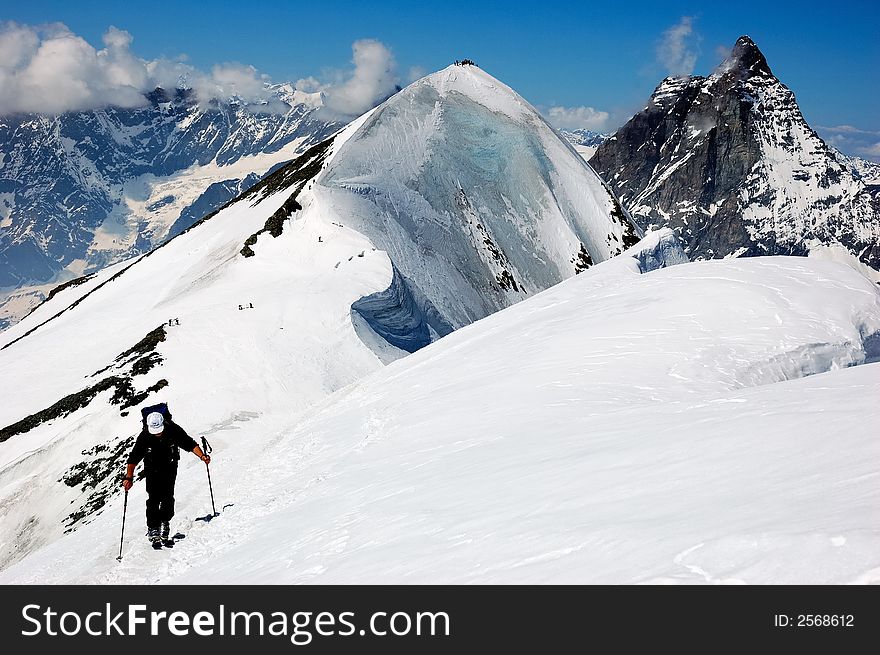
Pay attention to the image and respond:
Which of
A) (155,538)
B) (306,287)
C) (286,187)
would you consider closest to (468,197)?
(286,187)

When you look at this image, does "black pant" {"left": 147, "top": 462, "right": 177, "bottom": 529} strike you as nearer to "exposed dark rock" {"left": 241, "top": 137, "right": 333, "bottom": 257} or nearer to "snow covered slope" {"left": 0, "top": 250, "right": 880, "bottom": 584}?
"snow covered slope" {"left": 0, "top": 250, "right": 880, "bottom": 584}

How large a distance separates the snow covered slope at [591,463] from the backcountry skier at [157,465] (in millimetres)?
543

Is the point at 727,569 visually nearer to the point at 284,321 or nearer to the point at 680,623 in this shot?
the point at 680,623

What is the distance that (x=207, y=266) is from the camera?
51594 mm

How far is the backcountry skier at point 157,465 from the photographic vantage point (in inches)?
441

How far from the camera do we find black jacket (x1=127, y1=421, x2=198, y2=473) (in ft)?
37.1

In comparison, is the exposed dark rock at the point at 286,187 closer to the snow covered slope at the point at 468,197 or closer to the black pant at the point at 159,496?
the snow covered slope at the point at 468,197

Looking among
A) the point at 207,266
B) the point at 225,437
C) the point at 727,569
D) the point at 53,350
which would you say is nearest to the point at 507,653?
the point at 727,569

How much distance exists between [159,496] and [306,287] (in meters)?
27.9

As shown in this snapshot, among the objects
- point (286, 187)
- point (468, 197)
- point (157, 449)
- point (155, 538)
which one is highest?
point (286, 187)

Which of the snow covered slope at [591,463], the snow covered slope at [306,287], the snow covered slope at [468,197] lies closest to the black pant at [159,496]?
the snow covered slope at [591,463]

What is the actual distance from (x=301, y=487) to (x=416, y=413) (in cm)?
373

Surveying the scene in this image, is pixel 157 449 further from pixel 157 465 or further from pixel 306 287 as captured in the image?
pixel 306 287

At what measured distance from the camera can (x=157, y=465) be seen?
11.4 metres
